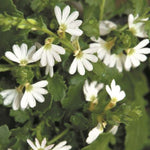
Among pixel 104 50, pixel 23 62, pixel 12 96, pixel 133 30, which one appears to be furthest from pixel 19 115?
pixel 133 30

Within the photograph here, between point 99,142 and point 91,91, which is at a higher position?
point 91,91

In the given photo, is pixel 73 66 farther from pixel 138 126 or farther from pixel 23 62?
pixel 138 126

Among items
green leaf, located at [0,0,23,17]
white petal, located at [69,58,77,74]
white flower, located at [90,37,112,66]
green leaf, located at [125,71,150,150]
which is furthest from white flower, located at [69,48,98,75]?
green leaf, located at [125,71,150,150]

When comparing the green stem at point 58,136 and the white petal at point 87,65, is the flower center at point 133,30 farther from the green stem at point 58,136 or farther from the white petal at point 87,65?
the green stem at point 58,136

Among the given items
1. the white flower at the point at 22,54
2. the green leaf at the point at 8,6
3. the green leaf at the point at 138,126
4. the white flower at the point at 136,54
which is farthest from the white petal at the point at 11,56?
the green leaf at the point at 138,126

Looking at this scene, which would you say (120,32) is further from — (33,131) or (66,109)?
(33,131)

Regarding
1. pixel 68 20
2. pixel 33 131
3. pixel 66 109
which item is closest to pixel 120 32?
pixel 68 20
